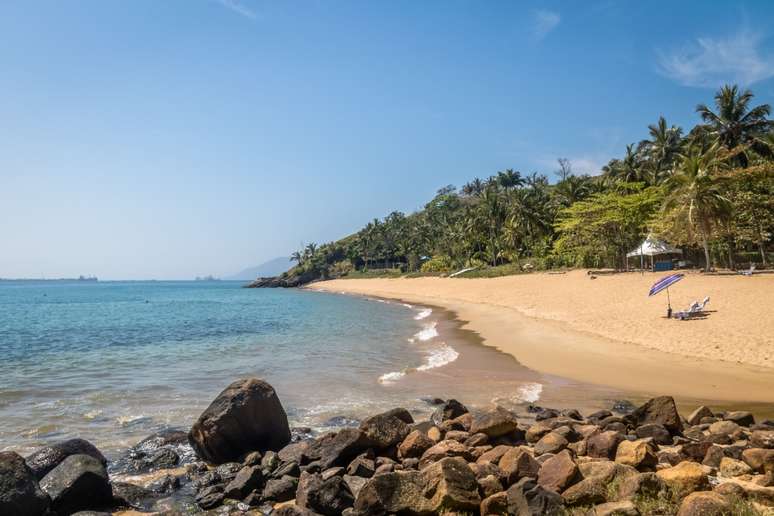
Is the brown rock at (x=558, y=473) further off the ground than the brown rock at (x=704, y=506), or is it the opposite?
the brown rock at (x=704, y=506)

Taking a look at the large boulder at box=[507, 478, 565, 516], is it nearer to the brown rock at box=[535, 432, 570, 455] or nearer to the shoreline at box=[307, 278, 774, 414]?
the brown rock at box=[535, 432, 570, 455]

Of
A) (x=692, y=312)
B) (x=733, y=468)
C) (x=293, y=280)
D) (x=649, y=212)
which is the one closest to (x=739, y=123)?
(x=649, y=212)

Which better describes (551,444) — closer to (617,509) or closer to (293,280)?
(617,509)

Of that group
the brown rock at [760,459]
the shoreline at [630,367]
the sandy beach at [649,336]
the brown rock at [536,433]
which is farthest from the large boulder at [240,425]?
the sandy beach at [649,336]

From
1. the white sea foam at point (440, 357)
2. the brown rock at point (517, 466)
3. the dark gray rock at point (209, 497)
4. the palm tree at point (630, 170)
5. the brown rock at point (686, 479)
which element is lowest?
→ the white sea foam at point (440, 357)

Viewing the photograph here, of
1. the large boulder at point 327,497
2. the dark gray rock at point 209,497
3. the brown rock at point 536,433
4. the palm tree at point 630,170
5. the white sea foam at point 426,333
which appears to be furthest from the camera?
the palm tree at point 630,170

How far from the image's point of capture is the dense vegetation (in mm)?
36219

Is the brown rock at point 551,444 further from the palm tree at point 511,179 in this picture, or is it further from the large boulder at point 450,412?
the palm tree at point 511,179

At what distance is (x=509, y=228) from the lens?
74.7m

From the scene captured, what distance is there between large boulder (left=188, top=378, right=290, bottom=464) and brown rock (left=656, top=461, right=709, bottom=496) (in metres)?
6.42

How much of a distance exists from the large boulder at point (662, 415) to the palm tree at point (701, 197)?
2969 centimetres

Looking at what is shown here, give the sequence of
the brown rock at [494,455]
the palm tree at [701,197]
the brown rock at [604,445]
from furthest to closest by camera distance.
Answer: the palm tree at [701,197] < the brown rock at [604,445] < the brown rock at [494,455]

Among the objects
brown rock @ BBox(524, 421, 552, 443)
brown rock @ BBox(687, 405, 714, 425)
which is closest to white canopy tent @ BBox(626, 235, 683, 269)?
brown rock @ BBox(687, 405, 714, 425)

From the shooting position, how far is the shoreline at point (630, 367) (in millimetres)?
12312
